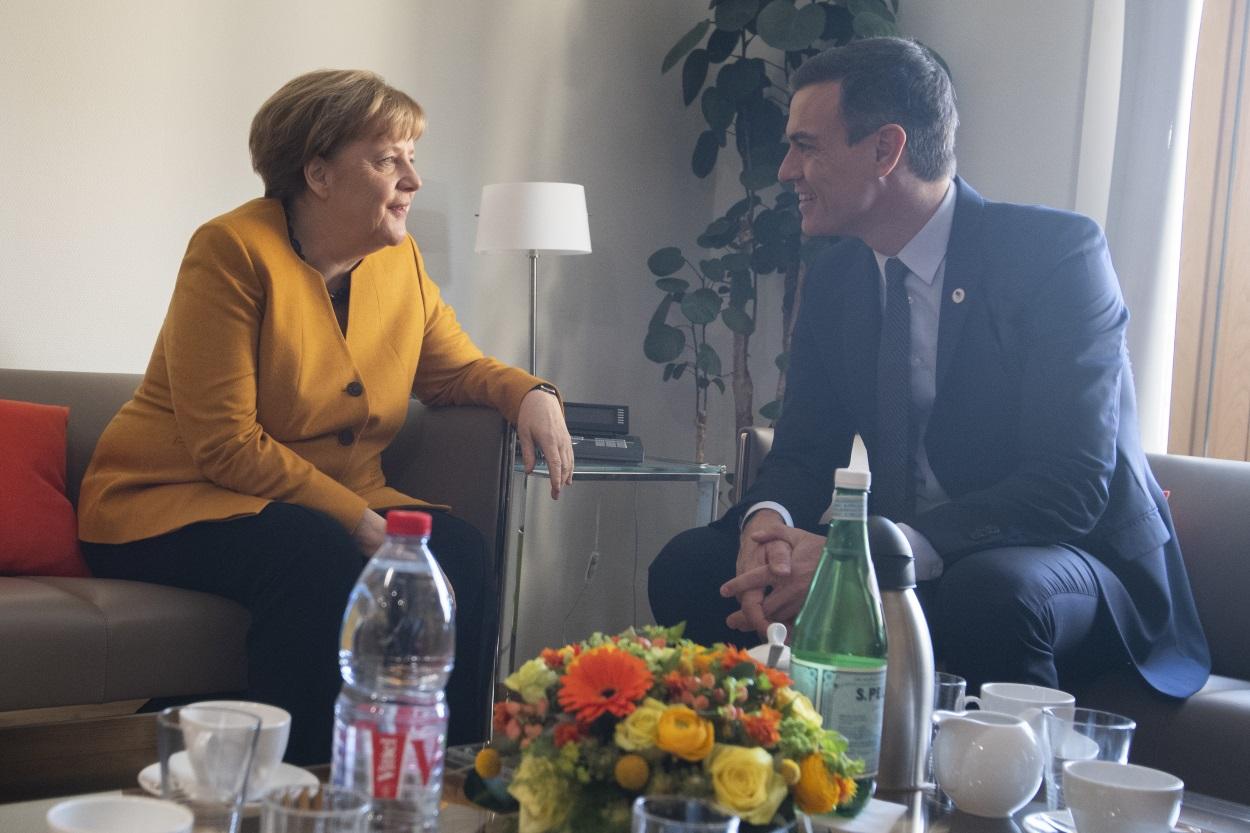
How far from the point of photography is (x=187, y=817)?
Answer: 828 millimetres

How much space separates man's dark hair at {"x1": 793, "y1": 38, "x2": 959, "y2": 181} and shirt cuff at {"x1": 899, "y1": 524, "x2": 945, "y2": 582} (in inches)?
25.6

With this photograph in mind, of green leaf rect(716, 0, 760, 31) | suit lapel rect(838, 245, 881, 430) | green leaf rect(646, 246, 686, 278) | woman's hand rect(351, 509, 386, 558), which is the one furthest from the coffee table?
green leaf rect(716, 0, 760, 31)

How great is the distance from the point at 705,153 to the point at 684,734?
3136 millimetres

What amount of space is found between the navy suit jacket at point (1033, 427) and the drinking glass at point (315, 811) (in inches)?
51.3

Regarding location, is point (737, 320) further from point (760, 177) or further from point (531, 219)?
point (531, 219)

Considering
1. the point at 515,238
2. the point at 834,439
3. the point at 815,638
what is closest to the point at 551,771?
the point at 815,638

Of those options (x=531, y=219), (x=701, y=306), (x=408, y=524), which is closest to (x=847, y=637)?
(x=408, y=524)

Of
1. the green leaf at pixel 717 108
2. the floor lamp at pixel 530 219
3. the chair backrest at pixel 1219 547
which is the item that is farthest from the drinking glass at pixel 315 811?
the green leaf at pixel 717 108

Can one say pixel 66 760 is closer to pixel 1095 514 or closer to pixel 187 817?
pixel 187 817

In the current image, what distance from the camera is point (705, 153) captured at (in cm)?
383

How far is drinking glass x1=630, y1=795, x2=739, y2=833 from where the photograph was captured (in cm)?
74

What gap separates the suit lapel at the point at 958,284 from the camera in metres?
2.06

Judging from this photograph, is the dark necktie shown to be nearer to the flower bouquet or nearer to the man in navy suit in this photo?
the man in navy suit

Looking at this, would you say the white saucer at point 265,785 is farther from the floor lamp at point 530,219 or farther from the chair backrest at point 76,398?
the floor lamp at point 530,219
